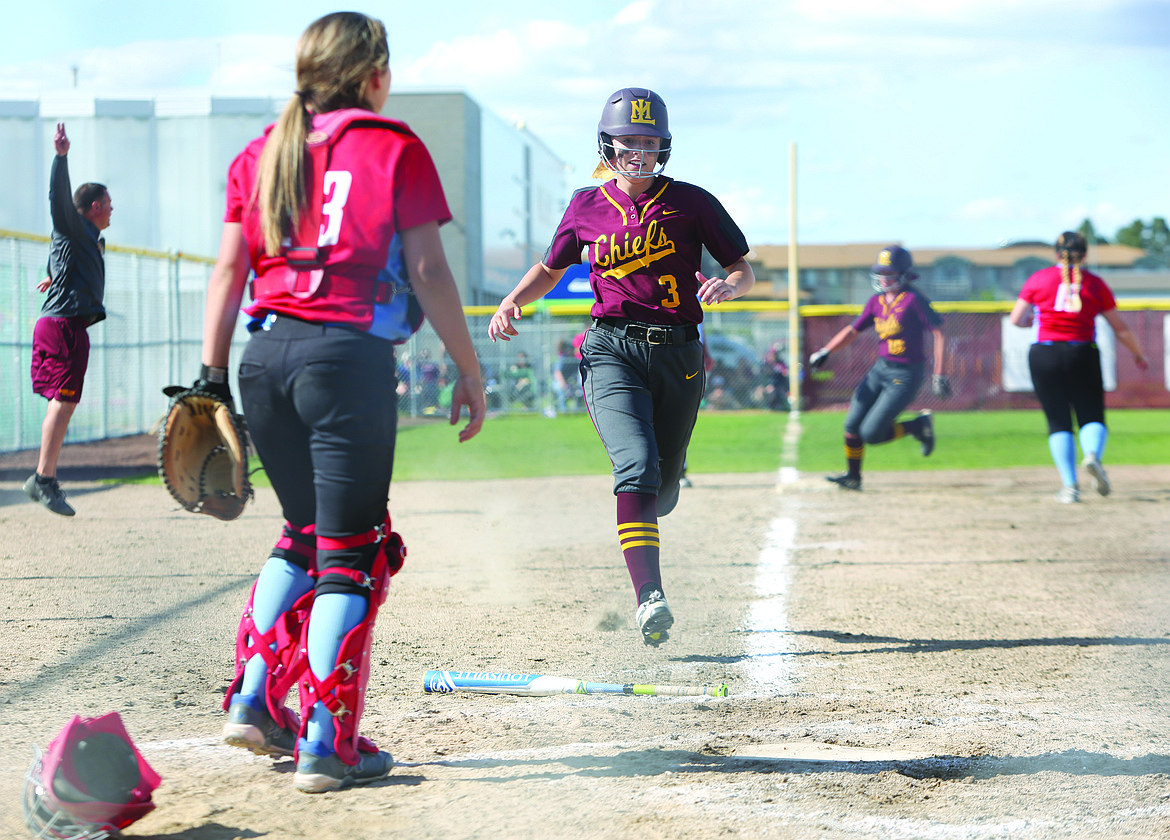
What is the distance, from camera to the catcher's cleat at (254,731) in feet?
8.97

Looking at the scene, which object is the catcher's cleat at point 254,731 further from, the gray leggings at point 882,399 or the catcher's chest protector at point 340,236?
the gray leggings at point 882,399

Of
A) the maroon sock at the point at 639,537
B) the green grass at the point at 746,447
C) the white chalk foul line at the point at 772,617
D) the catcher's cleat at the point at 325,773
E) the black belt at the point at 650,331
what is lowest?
the green grass at the point at 746,447

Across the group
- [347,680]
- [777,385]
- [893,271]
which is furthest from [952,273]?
[347,680]

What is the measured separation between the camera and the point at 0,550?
6371 mm

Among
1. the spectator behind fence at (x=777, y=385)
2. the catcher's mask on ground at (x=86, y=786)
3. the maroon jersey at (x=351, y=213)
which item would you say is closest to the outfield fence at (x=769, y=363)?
the spectator behind fence at (x=777, y=385)

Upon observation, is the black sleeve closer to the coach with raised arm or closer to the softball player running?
the coach with raised arm

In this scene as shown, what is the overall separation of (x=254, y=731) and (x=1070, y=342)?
7308 mm

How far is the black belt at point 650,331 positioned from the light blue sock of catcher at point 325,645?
1.79 meters

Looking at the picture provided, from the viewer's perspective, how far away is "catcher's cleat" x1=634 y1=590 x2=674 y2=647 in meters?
3.61

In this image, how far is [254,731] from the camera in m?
2.75

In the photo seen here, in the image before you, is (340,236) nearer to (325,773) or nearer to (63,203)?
(325,773)

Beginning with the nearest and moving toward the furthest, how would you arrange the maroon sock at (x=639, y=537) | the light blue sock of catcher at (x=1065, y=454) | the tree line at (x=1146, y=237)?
1. the maroon sock at (x=639, y=537)
2. the light blue sock of catcher at (x=1065, y=454)
3. the tree line at (x=1146, y=237)

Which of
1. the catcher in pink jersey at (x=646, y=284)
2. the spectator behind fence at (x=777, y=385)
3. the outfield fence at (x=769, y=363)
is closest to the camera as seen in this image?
the catcher in pink jersey at (x=646, y=284)

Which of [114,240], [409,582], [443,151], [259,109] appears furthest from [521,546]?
[443,151]
